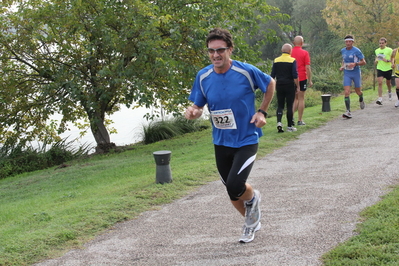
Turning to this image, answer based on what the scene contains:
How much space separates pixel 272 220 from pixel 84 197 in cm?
366

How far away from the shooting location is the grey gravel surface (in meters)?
4.64

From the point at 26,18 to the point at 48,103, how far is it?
2.50 metres

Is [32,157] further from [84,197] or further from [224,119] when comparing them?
[224,119]

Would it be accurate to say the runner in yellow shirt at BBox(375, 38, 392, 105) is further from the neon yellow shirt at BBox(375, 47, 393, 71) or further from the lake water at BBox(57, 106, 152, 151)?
the lake water at BBox(57, 106, 152, 151)

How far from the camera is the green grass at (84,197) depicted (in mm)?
5418

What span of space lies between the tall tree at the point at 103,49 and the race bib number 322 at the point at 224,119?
290 inches

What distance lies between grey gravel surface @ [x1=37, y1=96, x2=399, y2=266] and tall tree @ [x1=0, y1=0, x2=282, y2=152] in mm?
4948

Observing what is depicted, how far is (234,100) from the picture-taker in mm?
4688

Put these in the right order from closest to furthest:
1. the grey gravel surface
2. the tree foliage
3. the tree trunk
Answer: the grey gravel surface < the tree trunk < the tree foliage

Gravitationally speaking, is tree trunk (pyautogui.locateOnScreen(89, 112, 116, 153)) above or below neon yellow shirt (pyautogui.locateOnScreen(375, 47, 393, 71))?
below

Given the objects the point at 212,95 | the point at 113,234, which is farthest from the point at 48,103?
the point at 212,95

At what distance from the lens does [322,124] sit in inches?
495

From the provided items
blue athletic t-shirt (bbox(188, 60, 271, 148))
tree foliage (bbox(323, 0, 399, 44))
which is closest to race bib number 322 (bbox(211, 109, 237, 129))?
blue athletic t-shirt (bbox(188, 60, 271, 148))

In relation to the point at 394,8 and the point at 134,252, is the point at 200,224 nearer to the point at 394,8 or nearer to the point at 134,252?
the point at 134,252
